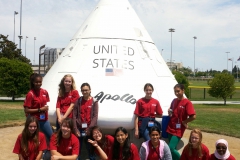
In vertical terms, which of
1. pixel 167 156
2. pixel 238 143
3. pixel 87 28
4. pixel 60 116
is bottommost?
pixel 238 143

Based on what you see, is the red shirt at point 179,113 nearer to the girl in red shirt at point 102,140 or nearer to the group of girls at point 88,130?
the group of girls at point 88,130

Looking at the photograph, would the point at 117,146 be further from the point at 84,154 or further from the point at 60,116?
the point at 84,154

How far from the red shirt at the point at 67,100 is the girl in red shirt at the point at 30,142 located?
2.89 feet

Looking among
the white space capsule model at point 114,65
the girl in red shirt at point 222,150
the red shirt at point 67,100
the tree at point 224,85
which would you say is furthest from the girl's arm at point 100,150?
the tree at point 224,85

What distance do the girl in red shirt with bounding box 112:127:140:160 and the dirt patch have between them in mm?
2554

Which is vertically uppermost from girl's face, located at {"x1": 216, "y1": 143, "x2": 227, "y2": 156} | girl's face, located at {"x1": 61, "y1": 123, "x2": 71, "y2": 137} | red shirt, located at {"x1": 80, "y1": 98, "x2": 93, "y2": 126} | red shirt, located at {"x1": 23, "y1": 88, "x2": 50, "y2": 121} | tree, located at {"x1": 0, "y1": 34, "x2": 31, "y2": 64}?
tree, located at {"x1": 0, "y1": 34, "x2": 31, "y2": 64}

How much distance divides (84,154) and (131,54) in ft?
7.17

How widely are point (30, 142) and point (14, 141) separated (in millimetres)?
3362

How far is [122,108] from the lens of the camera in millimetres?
5344

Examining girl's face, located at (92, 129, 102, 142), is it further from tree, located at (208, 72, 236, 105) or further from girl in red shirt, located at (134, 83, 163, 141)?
tree, located at (208, 72, 236, 105)

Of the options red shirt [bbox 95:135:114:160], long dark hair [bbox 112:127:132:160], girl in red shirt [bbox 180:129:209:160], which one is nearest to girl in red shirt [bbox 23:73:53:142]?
red shirt [bbox 95:135:114:160]

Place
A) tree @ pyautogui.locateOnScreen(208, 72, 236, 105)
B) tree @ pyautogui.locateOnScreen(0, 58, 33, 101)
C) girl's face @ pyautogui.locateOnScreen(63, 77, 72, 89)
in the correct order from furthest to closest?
tree @ pyautogui.locateOnScreen(208, 72, 236, 105) < tree @ pyautogui.locateOnScreen(0, 58, 33, 101) < girl's face @ pyautogui.locateOnScreen(63, 77, 72, 89)

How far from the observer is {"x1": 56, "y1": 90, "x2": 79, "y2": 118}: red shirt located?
15.2 feet

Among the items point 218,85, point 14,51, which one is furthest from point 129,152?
point 14,51
